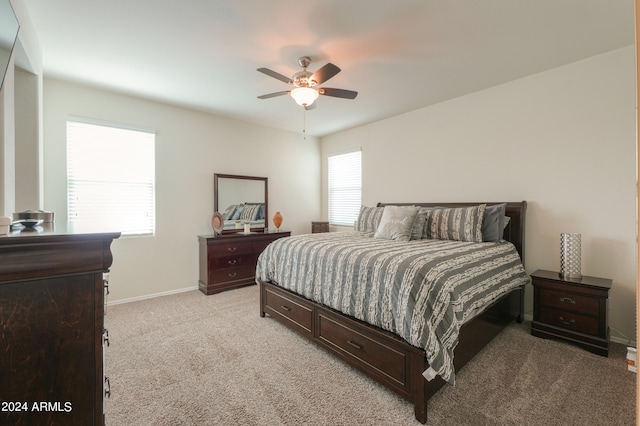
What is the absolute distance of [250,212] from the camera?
15.5ft

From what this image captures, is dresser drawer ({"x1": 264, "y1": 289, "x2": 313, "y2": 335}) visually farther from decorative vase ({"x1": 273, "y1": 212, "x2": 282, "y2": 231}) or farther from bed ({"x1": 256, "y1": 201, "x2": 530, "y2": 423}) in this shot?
decorative vase ({"x1": 273, "y1": 212, "x2": 282, "y2": 231})

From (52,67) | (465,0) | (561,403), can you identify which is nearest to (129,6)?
(52,67)

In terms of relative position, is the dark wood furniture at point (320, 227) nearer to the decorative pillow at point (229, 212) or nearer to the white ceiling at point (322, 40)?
the decorative pillow at point (229, 212)

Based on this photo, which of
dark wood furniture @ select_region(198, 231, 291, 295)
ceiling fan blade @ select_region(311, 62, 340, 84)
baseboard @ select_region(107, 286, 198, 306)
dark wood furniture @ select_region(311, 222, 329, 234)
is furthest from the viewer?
dark wood furniture @ select_region(311, 222, 329, 234)

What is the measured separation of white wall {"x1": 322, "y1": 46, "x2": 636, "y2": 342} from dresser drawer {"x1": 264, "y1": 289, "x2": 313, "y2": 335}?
2545 mm

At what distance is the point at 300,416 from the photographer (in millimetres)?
1632

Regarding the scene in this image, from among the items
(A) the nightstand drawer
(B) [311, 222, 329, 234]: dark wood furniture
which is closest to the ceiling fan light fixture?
(A) the nightstand drawer

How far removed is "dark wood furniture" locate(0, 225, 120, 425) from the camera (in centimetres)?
80

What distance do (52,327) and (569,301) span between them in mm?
3552

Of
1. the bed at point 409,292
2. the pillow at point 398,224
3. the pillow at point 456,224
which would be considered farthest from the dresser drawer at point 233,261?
the pillow at point 456,224

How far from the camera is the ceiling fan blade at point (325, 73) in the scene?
7.26 feet

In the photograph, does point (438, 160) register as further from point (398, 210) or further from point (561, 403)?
point (561, 403)

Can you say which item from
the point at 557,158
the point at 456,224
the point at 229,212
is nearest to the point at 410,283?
the point at 456,224

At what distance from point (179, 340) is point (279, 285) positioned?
41.5 inches
